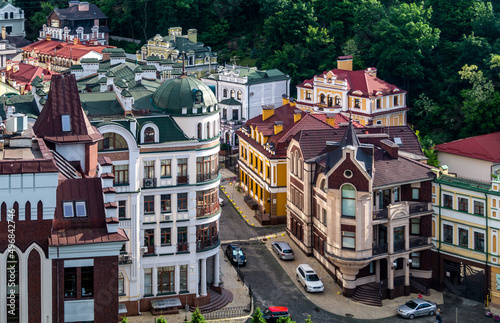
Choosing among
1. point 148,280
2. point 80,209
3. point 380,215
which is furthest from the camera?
point 380,215

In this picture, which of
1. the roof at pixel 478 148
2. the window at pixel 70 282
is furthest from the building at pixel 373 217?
the window at pixel 70 282

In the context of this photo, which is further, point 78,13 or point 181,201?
point 78,13

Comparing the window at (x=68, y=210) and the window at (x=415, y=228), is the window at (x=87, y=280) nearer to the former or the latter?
the window at (x=68, y=210)

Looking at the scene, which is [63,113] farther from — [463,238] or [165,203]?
[463,238]

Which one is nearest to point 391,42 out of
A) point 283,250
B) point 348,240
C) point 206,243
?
point 283,250

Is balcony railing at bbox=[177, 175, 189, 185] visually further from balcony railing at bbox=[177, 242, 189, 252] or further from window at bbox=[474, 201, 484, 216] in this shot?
window at bbox=[474, 201, 484, 216]

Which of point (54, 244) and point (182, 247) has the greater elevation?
point (54, 244)

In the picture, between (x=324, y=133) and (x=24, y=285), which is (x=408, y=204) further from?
(x=24, y=285)

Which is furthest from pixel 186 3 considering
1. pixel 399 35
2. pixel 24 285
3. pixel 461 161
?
pixel 24 285
